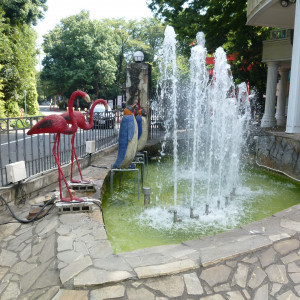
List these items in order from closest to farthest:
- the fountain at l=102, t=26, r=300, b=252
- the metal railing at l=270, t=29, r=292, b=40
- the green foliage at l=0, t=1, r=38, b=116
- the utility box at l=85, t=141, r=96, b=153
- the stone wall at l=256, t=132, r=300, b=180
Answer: the fountain at l=102, t=26, r=300, b=252 < the utility box at l=85, t=141, r=96, b=153 < the stone wall at l=256, t=132, r=300, b=180 < the metal railing at l=270, t=29, r=292, b=40 < the green foliage at l=0, t=1, r=38, b=116

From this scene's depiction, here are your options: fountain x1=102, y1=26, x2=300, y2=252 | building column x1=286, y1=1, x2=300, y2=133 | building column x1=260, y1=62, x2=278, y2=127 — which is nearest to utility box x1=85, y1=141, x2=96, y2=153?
fountain x1=102, y1=26, x2=300, y2=252

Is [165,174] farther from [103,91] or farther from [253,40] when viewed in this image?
[103,91]

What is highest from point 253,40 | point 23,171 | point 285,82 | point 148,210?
point 253,40

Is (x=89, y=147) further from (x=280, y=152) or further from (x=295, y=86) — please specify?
(x=295, y=86)

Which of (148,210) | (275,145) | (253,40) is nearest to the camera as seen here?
(148,210)

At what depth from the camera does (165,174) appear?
824cm

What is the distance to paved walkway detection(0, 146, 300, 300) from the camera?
2755 millimetres

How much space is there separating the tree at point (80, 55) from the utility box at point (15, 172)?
91.2 feet

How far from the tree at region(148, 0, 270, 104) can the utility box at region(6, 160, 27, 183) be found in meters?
11.1

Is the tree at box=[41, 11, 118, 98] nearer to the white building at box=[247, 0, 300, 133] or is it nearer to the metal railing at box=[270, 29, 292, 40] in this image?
the white building at box=[247, 0, 300, 133]

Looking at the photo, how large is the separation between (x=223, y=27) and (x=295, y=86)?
24.7ft

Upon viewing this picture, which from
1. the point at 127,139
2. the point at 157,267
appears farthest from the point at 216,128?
the point at 157,267

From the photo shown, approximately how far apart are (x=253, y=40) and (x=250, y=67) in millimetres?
1517

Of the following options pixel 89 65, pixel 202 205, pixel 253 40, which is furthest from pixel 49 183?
pixel 89 65
